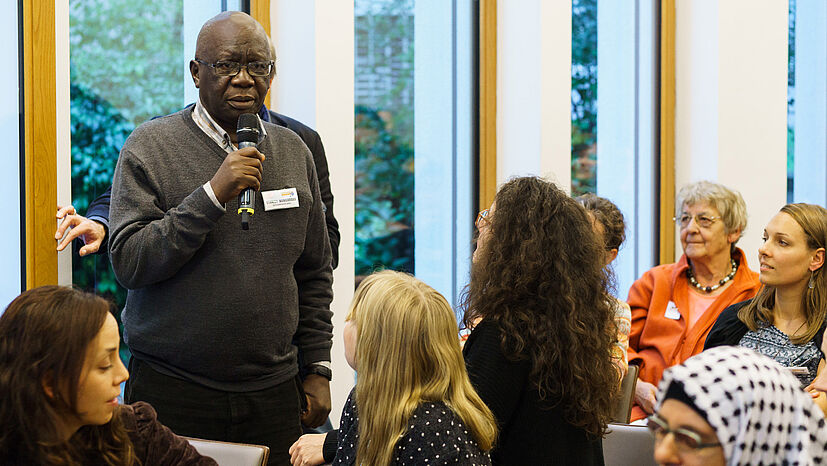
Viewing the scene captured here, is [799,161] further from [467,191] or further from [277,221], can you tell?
[277,221]

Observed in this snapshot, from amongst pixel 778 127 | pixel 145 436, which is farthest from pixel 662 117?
pixel 145 436

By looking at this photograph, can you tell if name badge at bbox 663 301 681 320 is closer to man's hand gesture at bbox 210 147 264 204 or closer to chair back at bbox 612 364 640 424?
chair back at bbox 612 364 640 424

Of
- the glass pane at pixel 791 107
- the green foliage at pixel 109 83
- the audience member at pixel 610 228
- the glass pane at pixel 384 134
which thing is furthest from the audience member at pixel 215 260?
the glass pane at pixel 791 107

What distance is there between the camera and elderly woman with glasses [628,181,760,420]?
441 centimetres

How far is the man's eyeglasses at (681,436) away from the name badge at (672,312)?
2.99 metres

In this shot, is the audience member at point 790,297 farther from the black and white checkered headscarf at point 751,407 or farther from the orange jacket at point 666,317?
the black and white checkered headscarf at point 751,407

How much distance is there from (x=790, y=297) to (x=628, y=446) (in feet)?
4.43

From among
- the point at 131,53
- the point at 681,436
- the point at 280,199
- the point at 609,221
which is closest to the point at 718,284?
the point at 609,221

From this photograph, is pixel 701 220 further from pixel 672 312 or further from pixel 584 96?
pixel 584 96

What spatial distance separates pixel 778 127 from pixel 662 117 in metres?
0.70

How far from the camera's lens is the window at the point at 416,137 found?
477cm

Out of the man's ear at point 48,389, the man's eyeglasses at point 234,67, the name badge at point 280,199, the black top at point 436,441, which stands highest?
the man's eyeglasses at point 234,67

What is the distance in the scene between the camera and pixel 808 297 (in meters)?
3.63

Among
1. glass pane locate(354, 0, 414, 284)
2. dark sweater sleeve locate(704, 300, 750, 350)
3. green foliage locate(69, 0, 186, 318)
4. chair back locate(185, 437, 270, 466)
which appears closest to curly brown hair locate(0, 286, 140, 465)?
chair back locate(185, 437, 270, 466)
